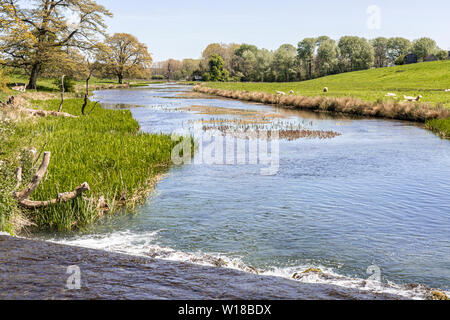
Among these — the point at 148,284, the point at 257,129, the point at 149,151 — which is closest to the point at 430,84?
the point at 257,129

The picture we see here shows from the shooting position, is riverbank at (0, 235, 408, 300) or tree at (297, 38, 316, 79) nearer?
riverbank at (0, 235, 408, 300)

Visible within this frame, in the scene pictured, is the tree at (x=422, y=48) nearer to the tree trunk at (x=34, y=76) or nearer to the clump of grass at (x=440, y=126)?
the clump of grass at (x=440, y=126)

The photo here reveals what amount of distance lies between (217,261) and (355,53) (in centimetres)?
12166

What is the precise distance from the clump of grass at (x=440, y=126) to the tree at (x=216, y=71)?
115 meters

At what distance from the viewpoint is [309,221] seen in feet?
34.7

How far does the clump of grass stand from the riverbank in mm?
22545

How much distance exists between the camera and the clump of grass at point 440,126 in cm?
2531

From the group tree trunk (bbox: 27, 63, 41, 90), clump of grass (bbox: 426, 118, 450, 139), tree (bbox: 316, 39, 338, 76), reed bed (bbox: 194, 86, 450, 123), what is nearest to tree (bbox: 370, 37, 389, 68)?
tree (bbox: 316, 39, 338, 76)

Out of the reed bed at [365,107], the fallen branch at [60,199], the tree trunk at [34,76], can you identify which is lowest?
the fallen branch at [60,199]

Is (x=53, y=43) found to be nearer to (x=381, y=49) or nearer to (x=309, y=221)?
(x=309, y=221)

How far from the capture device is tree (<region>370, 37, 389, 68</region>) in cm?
14265

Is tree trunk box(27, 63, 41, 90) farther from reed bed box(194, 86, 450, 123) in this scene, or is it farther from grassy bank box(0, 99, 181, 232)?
grassy bank box(0, 99, 181, 232)

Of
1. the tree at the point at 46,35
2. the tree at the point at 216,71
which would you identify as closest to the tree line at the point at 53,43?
the tree at the point at 46,35
